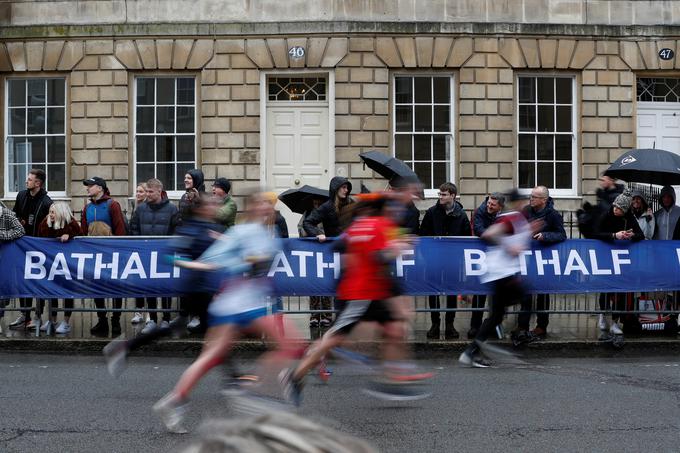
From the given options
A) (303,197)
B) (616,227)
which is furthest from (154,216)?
(616,227)

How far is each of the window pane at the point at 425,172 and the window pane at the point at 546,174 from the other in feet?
7.34

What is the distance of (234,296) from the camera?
7719mm

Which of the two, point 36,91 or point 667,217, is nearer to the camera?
point 667,217

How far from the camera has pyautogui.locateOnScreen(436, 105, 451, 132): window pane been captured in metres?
20.0

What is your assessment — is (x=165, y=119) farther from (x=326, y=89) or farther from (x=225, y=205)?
(x=225, y=205)

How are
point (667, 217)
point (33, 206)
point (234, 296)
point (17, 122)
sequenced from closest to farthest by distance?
point (234, 296) < point (667, 217) < point (33, 206) < point (17, 122)

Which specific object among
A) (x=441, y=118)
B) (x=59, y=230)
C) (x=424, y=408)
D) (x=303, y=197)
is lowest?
(x=424, y=408)

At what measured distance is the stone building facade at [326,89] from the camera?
19547 millimetres

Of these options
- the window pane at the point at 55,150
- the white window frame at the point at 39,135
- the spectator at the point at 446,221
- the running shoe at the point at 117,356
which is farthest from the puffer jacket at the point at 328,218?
the window pane at the point at 55,150

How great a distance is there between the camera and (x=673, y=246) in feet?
42.4

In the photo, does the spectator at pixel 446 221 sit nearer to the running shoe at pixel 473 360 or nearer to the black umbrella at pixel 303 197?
the black umbrella at pixel 303 197

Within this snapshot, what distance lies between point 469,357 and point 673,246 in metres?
4.02

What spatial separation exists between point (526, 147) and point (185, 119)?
6.90m

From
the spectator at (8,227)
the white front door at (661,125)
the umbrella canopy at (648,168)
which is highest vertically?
the white front door at (661,125)
